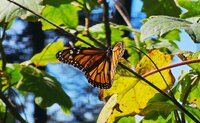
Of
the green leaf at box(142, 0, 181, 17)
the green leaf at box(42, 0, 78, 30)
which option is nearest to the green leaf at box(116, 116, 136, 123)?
the green leaf at box(142, 0, 181, 17)

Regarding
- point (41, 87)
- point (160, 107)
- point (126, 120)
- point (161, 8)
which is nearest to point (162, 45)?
point (161, 8)

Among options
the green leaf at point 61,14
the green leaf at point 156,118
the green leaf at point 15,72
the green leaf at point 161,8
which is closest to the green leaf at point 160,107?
the green leaf at point 156,118

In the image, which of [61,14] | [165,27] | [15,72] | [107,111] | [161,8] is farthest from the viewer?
→ [15,72]

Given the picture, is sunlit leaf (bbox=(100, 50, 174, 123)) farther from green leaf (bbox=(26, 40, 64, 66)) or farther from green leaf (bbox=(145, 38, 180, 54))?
green leaf (bbox=(26, 40, 64, 66))

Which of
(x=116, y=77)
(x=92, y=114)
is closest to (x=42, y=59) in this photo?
(x=116, y=77)

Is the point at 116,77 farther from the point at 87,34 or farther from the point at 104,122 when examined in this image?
the point at 87,34

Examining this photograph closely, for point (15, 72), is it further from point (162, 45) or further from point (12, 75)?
point (162, 45)
